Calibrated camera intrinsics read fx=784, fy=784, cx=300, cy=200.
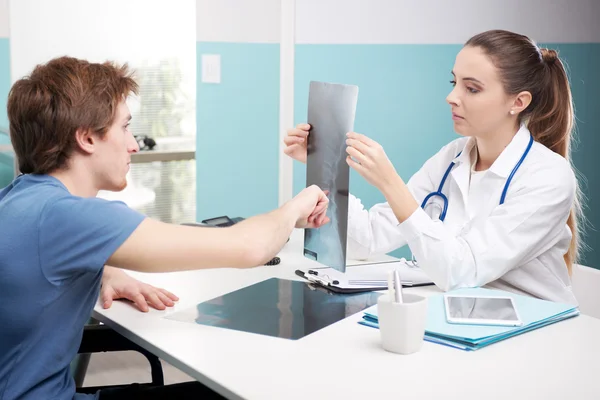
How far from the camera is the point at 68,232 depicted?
122 cm

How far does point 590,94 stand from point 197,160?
182cm

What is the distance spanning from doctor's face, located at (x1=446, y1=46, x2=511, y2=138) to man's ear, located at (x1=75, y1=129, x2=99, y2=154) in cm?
90

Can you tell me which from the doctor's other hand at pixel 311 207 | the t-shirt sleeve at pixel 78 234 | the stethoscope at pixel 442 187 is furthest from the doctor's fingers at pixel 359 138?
the t-shirt sleeve at pixel 78 234

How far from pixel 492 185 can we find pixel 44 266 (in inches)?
41.8

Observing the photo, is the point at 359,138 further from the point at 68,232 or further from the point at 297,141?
the point at 68,232

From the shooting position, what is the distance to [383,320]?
129 centimetres

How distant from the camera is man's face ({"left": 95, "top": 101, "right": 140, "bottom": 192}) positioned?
4.59 ft

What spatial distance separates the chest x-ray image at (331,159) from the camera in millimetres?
1655

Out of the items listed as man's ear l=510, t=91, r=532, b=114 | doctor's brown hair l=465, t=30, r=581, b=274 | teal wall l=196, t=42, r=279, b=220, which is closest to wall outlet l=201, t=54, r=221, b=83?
teal wall l=196, t=42, r=279, b=220

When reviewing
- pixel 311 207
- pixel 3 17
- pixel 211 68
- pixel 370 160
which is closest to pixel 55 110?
pixel 311 207

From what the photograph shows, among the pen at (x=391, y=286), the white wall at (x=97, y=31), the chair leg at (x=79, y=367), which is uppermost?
the white wall at (x=97, y=31)

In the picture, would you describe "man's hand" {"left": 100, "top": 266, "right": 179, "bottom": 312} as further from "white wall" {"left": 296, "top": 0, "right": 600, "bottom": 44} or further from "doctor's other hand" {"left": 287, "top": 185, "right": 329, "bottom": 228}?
"white wall" {"left": 296, "top": 0, "right": 600, "bottom": 44}

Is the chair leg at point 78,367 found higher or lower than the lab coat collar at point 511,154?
lower

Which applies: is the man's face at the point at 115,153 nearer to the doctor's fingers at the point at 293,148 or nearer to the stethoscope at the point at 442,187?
the doctor's fingers at the point at 293,148
